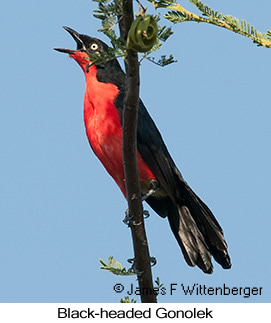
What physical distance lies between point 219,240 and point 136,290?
1432 mm

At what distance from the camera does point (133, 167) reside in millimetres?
3414

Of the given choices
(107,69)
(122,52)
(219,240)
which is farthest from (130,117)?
(107,69)

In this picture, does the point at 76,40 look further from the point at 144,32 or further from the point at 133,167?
the point at 144,32

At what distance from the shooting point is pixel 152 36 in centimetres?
207

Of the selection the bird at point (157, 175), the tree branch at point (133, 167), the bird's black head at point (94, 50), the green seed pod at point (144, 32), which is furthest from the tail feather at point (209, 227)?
the green seed pod at point (144, 32)

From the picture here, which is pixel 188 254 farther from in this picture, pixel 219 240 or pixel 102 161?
pixel 102 161

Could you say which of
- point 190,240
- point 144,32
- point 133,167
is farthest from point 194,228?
point 144,32

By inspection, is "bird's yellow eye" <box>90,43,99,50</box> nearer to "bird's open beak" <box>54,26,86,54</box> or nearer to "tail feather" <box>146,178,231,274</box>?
"bird's open beak" <box>54,26,86,54</box>

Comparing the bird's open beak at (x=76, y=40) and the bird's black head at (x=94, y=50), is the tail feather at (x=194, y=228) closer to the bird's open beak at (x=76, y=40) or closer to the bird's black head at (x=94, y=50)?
the bird's black head at (x=94, y=50)

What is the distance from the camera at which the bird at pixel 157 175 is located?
5156 mm

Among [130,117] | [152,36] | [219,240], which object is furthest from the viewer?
[219,240]

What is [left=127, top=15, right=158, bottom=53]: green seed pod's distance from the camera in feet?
6.77

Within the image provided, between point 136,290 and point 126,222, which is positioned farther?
point 126,222

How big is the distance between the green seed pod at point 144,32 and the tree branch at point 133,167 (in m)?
0.43
